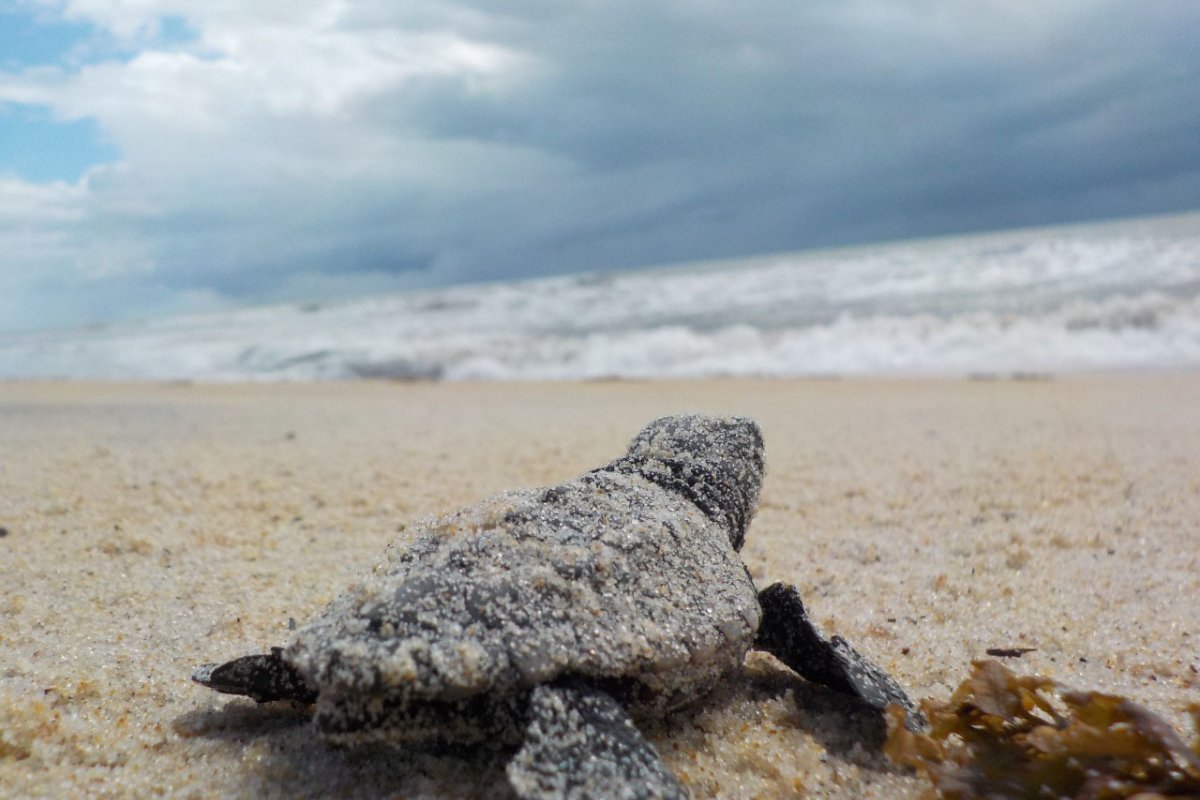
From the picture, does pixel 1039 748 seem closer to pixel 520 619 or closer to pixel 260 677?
pixel 520 619

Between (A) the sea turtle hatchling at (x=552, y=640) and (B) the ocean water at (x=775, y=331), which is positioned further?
(B) the ocean water at (x=775, y=331)

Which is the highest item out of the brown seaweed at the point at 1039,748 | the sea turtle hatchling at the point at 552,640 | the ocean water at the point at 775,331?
the ocean water at the point at 775,331

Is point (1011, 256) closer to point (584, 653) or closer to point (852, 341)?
point (852, 341)

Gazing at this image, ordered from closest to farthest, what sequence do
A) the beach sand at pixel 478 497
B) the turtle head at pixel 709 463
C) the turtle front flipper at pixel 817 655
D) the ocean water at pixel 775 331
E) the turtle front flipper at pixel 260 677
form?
the beach sand at pixel 478 497 < the turtle front flipper at pixel 260 677 < the turtle front flipper at pixel 817 655 < the turtle head at pixel 709 463 < the ocean water at pixel 775 331

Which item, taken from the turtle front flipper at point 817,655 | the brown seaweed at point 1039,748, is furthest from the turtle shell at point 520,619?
the brown seaweed at point 1039,748

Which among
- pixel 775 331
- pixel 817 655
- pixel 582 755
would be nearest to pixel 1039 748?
pixel 817 655

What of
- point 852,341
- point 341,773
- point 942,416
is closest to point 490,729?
point 341,773

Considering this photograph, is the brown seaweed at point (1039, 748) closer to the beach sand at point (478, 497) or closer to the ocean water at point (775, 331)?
the beach sand at point (478, 497)

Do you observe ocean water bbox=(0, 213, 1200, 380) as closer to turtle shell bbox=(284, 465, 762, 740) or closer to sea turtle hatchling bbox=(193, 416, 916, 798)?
sea turtle hatchling bbox=(193, 416, 916, 798)
